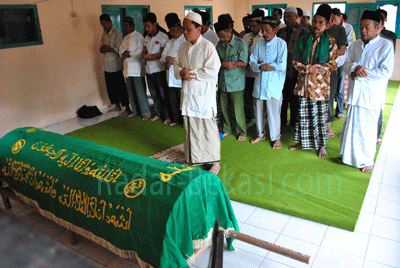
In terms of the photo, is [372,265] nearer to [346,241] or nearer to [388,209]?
[346,241]

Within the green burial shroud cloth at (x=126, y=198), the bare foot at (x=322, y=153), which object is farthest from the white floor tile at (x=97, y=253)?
the bare foot at (x=322, y=153)

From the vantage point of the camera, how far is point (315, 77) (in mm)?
3605

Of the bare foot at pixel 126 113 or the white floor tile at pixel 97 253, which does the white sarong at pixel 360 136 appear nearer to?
the white floor tile at pixel 97 253

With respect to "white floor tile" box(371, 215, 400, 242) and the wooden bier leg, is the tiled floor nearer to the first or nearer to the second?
"white floor tile" box(371, 215, 400, 242)

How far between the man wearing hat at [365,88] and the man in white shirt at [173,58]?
2.30m

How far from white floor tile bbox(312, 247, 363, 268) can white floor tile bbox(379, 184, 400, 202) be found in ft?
3.30

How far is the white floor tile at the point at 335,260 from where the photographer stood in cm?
226

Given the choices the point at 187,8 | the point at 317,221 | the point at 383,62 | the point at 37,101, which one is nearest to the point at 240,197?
the point at 317,221

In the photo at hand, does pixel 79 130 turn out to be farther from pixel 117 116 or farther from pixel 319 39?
pixel 319 39

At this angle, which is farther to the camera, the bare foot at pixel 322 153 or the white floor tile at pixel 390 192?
the bare foot at pixel 322 153

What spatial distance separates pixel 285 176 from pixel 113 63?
3.78m

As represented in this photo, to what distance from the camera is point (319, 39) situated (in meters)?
3.54

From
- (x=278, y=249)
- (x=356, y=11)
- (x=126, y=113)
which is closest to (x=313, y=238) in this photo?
(x=278, y=249)

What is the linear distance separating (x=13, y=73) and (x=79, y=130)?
1300mm
